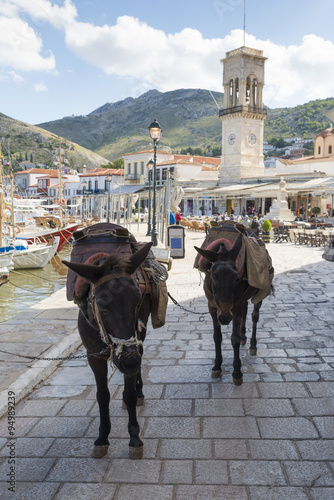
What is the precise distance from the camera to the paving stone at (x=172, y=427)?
11.1ft

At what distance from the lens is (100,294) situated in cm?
272

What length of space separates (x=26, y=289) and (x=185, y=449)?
29.3 ft

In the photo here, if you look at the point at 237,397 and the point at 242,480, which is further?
the point at 237,397

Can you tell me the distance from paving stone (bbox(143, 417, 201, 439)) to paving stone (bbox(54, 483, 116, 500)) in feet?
2.27

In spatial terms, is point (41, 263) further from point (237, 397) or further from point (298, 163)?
point (298, 163)

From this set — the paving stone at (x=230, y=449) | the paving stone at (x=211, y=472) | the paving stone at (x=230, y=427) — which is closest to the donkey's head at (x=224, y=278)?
the paving stone at (x=230, y=427)

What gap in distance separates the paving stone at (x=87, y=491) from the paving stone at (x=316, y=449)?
147 cm

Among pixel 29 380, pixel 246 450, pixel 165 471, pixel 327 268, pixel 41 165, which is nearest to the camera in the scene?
pixel 165 471

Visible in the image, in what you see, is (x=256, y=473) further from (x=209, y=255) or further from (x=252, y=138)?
(x=252, y=138)

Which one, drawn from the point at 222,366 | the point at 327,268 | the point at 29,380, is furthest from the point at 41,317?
the point at 327,268

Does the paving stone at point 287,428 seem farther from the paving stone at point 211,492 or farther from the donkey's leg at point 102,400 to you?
the donkey's leg at point 102,400

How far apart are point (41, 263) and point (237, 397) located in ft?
55.1

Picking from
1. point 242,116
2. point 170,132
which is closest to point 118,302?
point 242,116

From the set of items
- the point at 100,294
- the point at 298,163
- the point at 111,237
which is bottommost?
the point at 100,294
